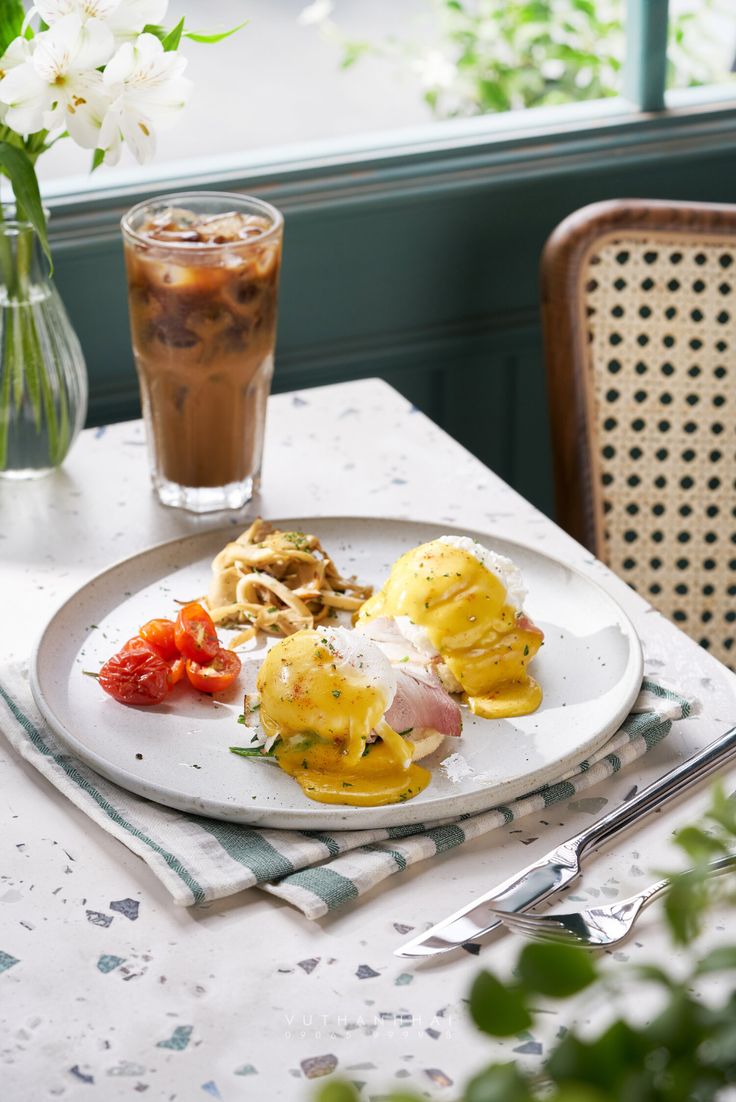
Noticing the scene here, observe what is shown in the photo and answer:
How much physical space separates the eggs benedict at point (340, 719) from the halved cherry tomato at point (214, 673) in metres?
0.10

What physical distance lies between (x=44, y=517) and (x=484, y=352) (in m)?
1.03

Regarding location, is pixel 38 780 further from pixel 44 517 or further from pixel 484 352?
pixel 484 352

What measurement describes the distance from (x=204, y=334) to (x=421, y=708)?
0.55 meters

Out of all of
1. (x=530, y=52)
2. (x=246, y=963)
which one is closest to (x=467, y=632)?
(x=246, y=963)

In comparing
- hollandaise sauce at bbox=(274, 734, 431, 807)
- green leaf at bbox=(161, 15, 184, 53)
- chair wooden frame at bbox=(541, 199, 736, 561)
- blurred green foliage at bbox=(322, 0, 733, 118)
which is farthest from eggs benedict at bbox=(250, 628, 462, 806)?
blurred green foliage at bbox=(322, 0, 733, 118)

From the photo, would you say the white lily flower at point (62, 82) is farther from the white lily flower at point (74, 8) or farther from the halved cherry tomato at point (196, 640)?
the halved cherry tomato at point (196, 640)

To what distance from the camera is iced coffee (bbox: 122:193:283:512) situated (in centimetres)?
126

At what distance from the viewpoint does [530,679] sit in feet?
3.34

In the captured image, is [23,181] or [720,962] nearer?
[720,962]

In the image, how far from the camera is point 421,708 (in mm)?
916

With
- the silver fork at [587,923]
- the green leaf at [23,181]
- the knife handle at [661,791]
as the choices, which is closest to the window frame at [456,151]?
the green leaf at [23,181]

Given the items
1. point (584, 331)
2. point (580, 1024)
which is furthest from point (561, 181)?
point (580, 1024)

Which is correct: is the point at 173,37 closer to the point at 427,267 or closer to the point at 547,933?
the point at 427,267

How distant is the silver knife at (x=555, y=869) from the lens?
77cm
